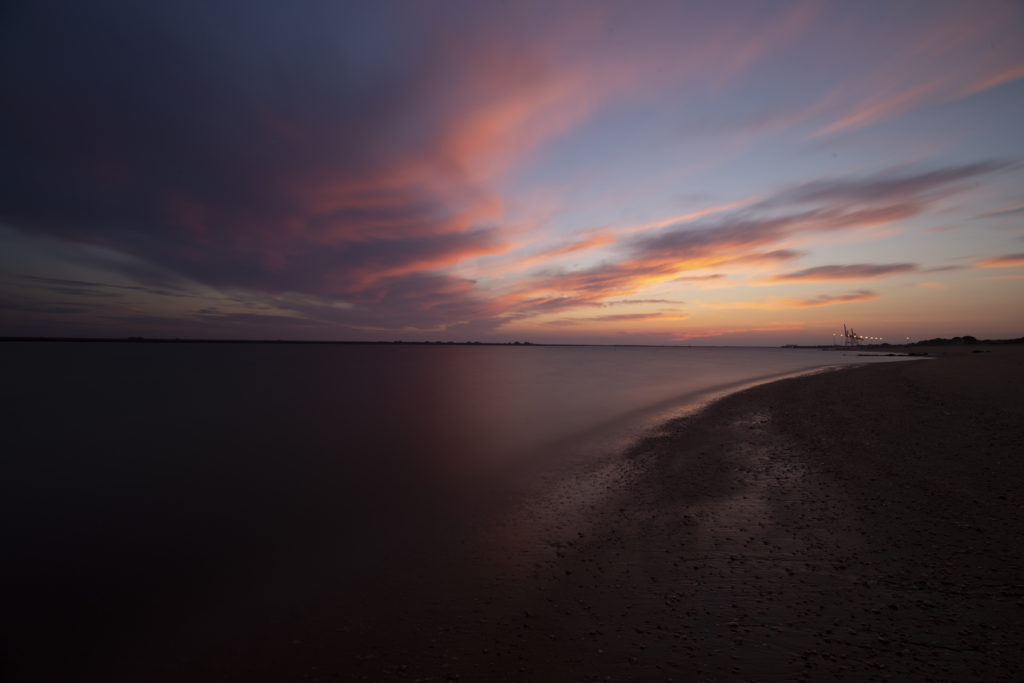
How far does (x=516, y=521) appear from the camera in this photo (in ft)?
31.9

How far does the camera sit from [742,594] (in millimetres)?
5984

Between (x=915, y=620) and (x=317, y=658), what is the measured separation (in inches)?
289

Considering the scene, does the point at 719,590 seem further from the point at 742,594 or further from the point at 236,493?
the point at 236,493

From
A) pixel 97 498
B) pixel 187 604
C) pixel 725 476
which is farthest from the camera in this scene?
pixel 97 498

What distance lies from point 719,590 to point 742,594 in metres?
0.29

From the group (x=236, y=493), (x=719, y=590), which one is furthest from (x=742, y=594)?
(x=236, y=493)

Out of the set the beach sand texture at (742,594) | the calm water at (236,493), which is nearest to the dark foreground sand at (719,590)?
the beach sand texture at (742,594)

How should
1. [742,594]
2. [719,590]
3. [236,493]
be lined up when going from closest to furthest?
[742,594]
[719,590]
[236,493]

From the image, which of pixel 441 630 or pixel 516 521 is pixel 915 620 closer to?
pixel 441 630

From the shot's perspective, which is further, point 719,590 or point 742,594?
point 719,590

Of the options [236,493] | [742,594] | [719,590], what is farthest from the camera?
[236,493]

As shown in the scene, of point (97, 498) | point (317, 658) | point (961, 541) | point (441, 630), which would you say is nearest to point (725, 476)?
point (961, 541)

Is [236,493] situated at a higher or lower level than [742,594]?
lower

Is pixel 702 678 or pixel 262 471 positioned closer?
pixel 702 678
